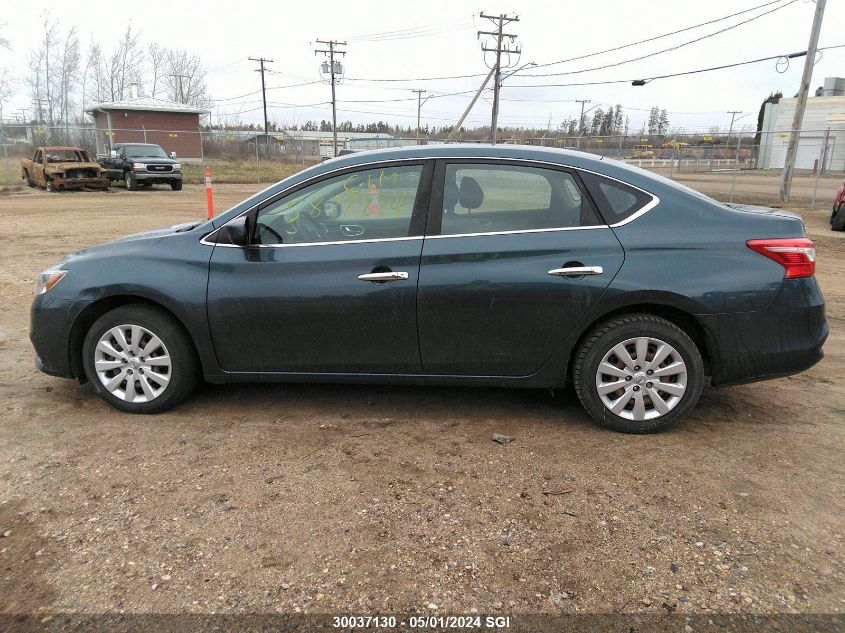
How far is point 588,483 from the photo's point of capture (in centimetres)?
320

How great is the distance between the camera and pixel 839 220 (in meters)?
14.0

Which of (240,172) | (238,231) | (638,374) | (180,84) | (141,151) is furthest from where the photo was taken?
(180,84)

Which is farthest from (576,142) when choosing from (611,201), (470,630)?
(470,630)

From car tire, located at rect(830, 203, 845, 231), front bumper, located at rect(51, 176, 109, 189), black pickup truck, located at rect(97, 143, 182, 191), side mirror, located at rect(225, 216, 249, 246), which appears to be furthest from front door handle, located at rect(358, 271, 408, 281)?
black pickup truck, located at rect(97, 143, 182, 191)

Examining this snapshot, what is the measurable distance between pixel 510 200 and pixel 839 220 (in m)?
13.6

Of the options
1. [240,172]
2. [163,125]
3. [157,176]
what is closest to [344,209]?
[157,176]

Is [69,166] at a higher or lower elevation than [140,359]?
higher

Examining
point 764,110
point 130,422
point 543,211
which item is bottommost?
point 130,422

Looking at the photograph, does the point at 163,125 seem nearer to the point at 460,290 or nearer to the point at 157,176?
the point at 157,176

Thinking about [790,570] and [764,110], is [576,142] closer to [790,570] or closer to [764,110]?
[790,570]

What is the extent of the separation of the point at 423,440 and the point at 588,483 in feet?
3.22

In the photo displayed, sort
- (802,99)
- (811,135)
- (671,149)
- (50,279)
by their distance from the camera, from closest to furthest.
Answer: (50,279) → (802,99) → (671,149) → (811,135)

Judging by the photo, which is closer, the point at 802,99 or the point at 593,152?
the point at 802,99

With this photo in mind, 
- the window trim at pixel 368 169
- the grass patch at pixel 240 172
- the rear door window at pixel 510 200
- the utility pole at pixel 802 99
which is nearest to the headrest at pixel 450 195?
the rear door window at pixel 510 200
